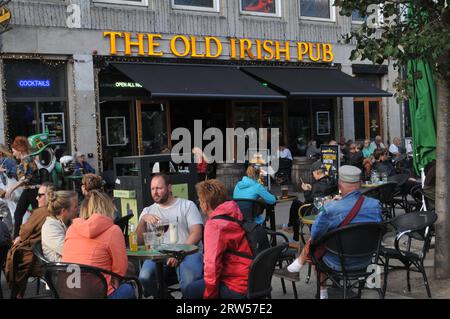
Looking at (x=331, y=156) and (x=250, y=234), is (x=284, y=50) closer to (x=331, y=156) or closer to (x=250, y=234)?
(x=331, y=156)

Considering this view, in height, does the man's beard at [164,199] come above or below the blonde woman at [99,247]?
above

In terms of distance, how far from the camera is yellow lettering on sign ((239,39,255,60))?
668 inches

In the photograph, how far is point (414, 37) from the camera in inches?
241

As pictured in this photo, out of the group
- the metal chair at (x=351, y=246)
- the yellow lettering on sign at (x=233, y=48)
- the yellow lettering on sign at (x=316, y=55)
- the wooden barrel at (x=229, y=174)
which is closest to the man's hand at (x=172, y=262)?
the metal chair at (x=351, y=246)

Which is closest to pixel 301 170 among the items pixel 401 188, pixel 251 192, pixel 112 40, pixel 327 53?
pixel 327 53

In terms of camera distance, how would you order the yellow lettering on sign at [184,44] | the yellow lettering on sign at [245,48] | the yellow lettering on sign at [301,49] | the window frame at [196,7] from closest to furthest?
the yellow lettering on sign at [184,44], the window frame at [196,7], the yellow lettering on sign at [245,48], the yellow lettering on sign at [301,49]

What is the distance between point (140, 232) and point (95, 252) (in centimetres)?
132

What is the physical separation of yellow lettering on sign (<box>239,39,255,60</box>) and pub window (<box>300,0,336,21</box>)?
8.15 feet

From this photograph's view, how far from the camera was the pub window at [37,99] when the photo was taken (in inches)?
524

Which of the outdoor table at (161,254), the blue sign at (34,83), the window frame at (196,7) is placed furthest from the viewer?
the window frame at (196,7)

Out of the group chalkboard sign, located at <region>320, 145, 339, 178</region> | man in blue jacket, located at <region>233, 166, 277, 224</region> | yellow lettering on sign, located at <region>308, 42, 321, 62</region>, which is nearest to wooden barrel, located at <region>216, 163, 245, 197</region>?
chalkboard sign, located at <region>320, 145, 339, 178</region>

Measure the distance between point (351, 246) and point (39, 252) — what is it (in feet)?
8.60

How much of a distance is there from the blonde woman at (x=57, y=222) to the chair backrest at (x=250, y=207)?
7.95 feet

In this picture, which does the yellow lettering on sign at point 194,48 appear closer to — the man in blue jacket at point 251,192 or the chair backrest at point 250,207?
the man in blue jacket at point 251,192
